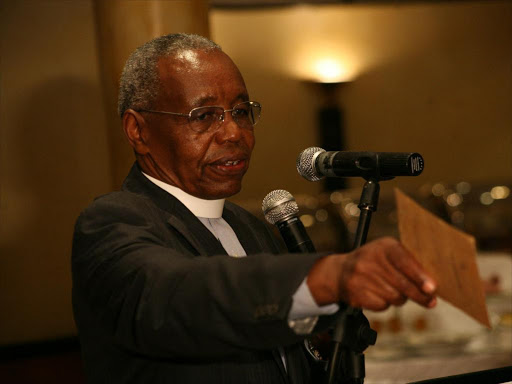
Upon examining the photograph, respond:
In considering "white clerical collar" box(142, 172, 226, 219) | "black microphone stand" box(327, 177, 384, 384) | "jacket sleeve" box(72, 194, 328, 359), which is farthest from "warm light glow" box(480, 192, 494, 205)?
"jacket sleeve" box(72, 194, 328, 359)

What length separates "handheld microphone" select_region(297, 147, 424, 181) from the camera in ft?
4.26

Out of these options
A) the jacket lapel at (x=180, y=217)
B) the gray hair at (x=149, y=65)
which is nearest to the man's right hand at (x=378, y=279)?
the jacket lapel at (x=180, y=217)

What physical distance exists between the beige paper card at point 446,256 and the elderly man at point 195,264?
0.02 metres

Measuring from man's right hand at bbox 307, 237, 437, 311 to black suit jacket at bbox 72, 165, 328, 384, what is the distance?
0.05 metres

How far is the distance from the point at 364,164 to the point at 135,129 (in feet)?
2.21

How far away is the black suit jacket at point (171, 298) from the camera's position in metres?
1.08

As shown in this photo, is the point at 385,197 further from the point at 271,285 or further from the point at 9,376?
the point at 271,285

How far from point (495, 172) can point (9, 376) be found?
21.7ft

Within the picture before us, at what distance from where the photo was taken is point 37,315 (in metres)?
7.12

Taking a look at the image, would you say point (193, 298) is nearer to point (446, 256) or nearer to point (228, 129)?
point (446, 256)

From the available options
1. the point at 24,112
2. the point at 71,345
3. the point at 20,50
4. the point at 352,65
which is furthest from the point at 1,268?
the point at 352,65

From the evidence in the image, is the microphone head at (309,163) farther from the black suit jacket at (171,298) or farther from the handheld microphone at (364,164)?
the black suit jacket at (171,298)

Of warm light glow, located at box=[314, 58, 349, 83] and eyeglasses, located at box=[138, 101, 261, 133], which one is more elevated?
warm light glow, located at box=[314, 58, 349, 83]

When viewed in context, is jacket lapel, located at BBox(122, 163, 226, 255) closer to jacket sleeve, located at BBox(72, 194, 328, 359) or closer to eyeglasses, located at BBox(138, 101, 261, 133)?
eyeglasses, located at BBox(138, 101, 261, 133)
